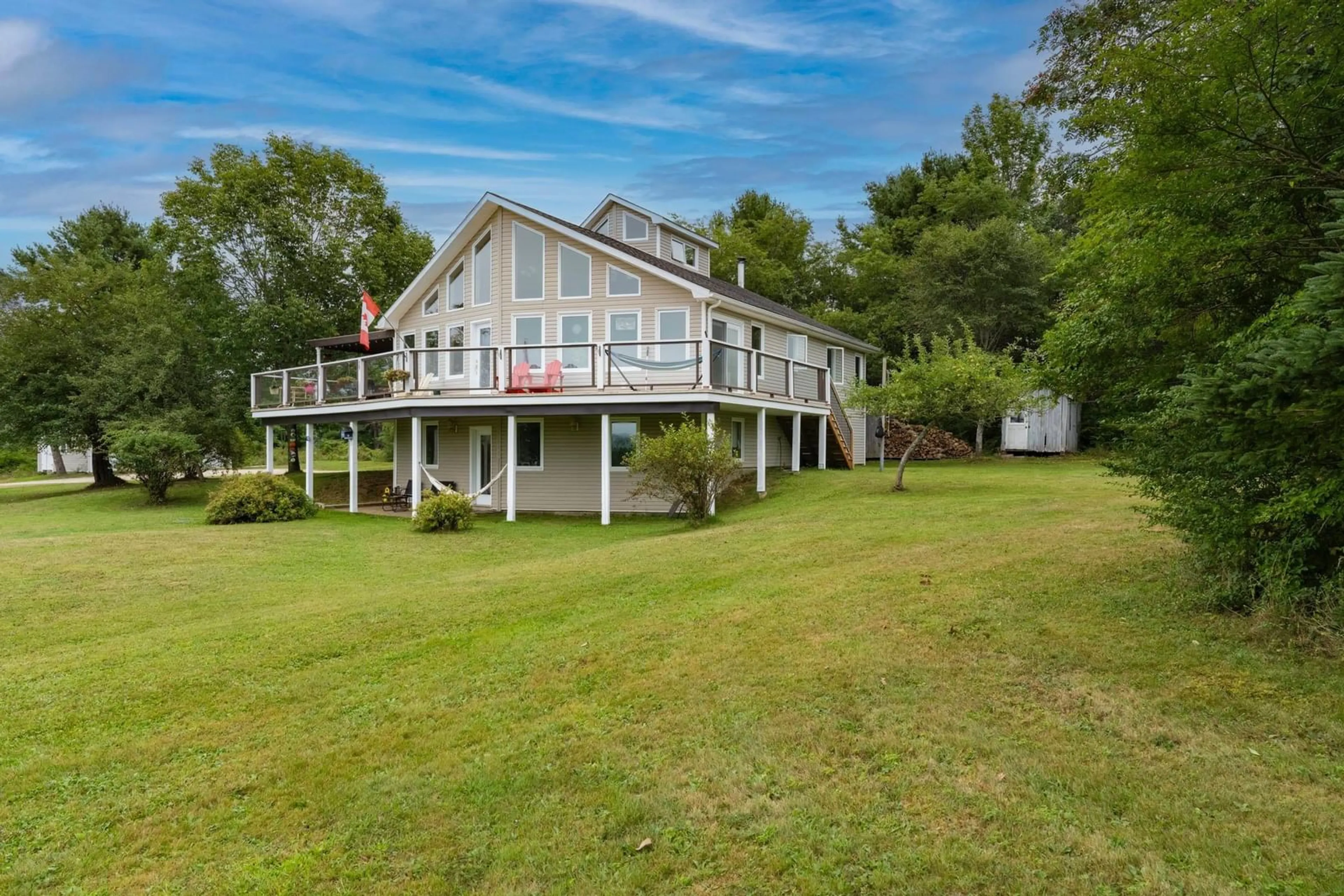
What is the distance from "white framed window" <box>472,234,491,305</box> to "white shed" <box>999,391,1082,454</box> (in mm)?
18480

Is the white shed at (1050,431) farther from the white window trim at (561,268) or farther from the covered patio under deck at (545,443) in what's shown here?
the white window trim at (561,268)

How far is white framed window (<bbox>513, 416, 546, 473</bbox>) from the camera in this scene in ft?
65.0

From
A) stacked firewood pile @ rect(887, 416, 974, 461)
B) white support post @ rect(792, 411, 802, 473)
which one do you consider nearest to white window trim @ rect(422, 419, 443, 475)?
white support post @ rect(792, 411, 802, 473)

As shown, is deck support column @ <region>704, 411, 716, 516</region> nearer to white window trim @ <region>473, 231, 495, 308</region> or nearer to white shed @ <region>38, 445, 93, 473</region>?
white window trim @ <region>473, 231, 495, 308</region>

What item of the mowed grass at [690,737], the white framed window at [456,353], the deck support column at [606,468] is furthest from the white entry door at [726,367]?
the mowed grass at [690,737]

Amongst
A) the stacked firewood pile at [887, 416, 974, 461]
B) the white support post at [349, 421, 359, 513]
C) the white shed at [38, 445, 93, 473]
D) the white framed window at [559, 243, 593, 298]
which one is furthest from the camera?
the white shed at [38, 445, 93, 473]

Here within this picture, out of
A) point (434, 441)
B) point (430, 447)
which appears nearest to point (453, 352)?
point (434, 441)

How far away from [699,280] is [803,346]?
4.64 metres

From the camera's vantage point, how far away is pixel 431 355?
2114 cm

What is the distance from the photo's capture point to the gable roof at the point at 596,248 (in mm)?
19391

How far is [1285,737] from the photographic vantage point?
161 inches

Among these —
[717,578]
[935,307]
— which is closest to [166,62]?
[717,578]

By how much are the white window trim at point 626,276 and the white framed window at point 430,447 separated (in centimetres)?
→ 679

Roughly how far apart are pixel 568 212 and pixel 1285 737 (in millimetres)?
25316
